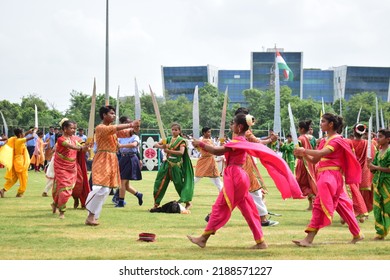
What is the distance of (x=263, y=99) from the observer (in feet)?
225

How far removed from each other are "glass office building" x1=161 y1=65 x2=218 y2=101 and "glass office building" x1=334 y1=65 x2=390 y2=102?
1975 centimetres

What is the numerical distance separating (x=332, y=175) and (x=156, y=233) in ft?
8.75

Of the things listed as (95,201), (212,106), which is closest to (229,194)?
(95,201)

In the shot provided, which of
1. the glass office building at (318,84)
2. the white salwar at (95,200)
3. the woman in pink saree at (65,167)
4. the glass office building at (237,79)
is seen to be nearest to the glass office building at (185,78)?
the glass office building at (237,79)

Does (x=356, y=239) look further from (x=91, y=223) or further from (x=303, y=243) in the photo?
(x=91, y=223)

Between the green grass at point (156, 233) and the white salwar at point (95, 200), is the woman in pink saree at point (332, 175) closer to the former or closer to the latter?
the green grass at point (156, 233)

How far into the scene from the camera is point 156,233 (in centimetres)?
1062

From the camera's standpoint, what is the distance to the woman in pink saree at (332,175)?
365 inches

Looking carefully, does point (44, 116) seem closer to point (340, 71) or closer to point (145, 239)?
point (145, 239)

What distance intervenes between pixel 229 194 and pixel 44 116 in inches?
1831

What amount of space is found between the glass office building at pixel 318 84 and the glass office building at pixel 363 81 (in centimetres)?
184

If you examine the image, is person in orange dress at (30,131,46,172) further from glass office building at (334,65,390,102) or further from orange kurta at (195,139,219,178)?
glass office building at (334,65,390,102)

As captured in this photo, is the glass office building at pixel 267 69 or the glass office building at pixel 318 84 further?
the glass office building at pixel 318 84

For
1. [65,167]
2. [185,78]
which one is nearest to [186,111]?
[185,78]
